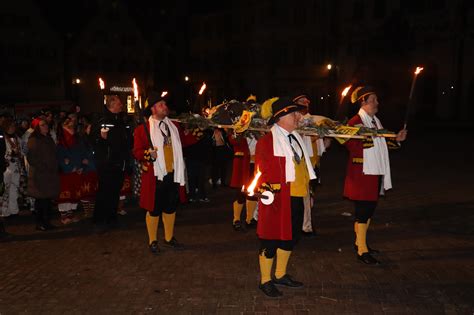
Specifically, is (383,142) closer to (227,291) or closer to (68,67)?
(227,291)

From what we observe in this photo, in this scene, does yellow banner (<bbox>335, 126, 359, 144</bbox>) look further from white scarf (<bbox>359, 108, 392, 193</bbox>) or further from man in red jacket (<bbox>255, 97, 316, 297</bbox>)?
man in red jacket (<bbox>255, 97, 316, 297</bbox>)

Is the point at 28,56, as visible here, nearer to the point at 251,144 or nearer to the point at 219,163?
the point at 219,163

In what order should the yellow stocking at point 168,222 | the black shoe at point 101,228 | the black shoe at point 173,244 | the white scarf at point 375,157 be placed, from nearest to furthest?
the white scarf at point 375,157 < the yellow stocking at point 168,222 < the black shoe at point 173,244 < the black shoe at point 101,228

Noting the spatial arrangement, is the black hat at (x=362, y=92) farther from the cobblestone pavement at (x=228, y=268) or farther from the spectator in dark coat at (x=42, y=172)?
the spectator in dark coat at (x=42, y=172)

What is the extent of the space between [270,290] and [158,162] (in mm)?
2425

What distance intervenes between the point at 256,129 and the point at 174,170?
1.30 metres

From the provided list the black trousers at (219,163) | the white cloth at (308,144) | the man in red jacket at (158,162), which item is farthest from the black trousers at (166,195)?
the black trousers at (219,163)

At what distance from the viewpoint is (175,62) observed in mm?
54750

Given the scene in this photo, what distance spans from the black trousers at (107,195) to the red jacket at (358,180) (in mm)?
3914

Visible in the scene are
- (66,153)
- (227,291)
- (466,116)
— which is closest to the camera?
(227,291)

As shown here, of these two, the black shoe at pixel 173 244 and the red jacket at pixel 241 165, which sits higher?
the red jacket at pixel 241 165

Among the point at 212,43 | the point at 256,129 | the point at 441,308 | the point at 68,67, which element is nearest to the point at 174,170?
the point at 256,129

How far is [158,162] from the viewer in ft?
22.9

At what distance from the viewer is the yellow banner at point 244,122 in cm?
694
